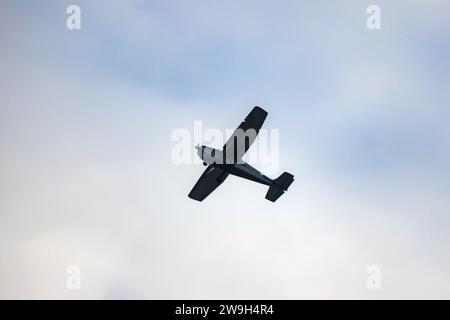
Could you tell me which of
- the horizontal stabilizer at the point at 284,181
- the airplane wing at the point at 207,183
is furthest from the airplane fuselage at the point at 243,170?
the horizontal stabilizer at the point at 284,181

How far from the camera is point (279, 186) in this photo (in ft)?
122

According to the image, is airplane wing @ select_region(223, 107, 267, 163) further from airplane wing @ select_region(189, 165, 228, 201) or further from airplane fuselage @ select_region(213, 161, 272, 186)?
airplane wing @ select_region(189, 165, 228, 201)

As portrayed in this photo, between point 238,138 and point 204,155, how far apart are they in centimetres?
262

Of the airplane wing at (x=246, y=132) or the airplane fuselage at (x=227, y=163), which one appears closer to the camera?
the airplane wing at (x=246, y=132)

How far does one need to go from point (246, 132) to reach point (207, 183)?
5356 millimetres

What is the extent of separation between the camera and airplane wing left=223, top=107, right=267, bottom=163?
34.9 metres

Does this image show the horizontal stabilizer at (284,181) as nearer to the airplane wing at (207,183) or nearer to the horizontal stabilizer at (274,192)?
the horizontal stabilizer at (274,192)

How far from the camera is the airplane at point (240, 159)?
3503cm

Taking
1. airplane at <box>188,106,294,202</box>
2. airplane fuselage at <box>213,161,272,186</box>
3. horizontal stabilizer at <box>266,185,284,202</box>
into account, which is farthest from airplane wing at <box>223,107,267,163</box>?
horizontal stabilizer at <box>266,185,284,202</box>
